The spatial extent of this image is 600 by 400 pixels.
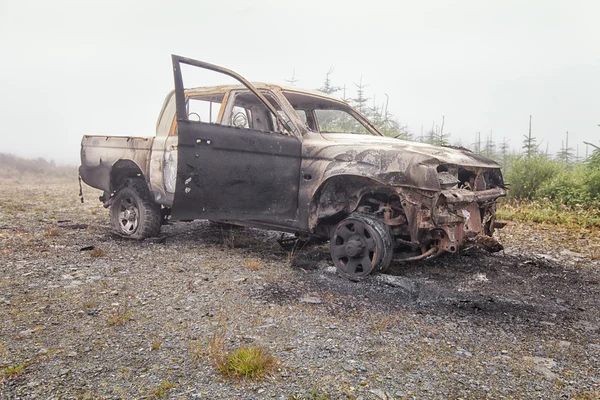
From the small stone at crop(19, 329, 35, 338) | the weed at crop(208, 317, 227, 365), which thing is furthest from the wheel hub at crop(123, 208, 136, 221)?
the weed at crop(208, 317, 227, 365)

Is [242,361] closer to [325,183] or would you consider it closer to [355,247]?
[355,247]

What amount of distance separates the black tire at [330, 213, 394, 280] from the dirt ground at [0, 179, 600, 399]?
15cm

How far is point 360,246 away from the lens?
4191mm

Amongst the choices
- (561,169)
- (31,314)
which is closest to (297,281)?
(31,314)

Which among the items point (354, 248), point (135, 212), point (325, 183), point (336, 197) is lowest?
point (354, 248)

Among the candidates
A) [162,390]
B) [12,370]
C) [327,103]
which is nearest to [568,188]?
[327,103]

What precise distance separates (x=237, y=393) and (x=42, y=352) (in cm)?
131

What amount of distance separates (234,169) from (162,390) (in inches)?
101

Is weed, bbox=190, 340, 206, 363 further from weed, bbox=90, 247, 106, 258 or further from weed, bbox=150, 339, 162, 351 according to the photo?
weed, bbox=90, 247, 106, 258

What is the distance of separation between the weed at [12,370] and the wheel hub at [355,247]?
2779 mm

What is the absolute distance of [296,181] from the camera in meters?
4.52

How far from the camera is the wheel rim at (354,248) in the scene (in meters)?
4.14

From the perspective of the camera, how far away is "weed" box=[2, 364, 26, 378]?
2.30 m

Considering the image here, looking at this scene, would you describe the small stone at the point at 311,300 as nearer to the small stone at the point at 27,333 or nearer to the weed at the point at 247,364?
the weed at the point at 247,364
